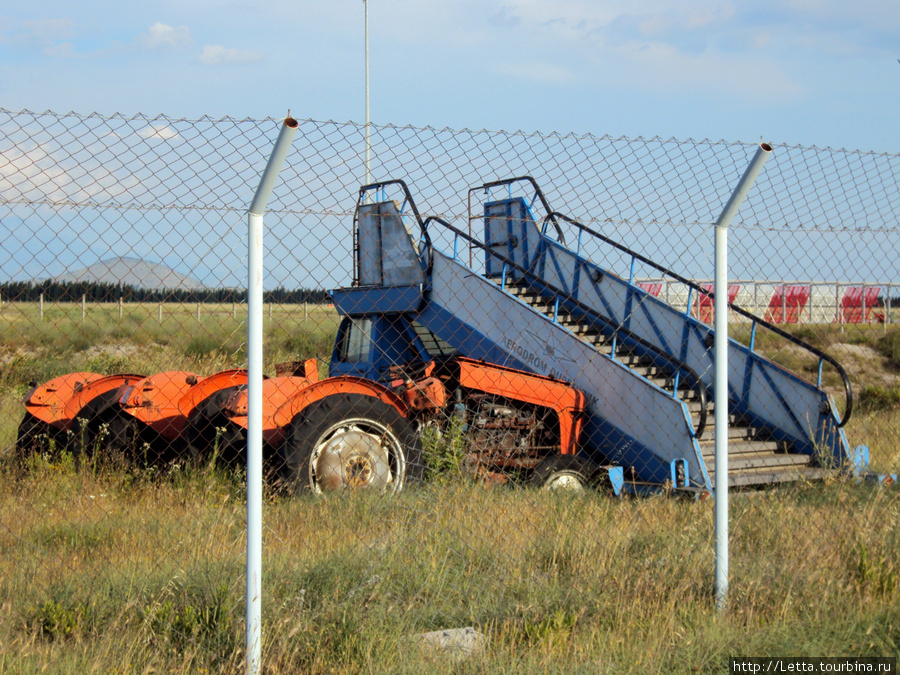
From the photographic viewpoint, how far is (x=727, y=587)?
396 centimetres

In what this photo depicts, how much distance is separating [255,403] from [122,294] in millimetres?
1247

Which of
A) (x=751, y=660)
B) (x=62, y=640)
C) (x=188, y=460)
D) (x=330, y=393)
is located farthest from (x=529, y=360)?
(x=62, y=640)

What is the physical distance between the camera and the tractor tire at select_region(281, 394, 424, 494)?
19.2 ft

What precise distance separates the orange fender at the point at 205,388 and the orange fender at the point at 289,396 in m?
0.71

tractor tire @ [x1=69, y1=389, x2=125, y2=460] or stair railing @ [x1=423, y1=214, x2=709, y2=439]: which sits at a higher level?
stair railing @ [x1=423, y1=214, x2=709, y2=439]

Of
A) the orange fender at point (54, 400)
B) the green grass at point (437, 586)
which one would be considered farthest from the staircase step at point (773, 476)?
the orange fender at point (54, 400)

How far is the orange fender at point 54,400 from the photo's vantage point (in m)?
7.46

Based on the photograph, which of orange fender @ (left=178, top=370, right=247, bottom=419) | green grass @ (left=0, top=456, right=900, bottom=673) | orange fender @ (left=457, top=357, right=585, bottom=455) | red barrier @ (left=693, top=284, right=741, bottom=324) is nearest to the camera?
green grass @ (left=0, top=456, right=900, bottom=673)

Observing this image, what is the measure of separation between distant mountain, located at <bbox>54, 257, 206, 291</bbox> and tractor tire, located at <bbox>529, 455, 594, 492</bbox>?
4228mm

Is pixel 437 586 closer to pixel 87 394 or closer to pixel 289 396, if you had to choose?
pixel 289 396

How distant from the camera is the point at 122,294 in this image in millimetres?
3932

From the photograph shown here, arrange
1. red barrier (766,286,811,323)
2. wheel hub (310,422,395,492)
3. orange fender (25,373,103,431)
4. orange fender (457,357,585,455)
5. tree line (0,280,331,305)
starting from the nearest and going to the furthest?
tree line (0,280,331,305)
wheel hub (310,422,395,492)
orange fender (457,357,585,455)
orange fender (25,373,103,431)
red barrier (766,286,811,323)

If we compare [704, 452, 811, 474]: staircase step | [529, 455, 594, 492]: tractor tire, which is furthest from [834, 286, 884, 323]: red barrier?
[529, 455, 594, 492]: tractor tire

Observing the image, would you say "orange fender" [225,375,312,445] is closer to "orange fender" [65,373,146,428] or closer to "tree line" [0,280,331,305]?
"orange fender" [65,373,146,428]
